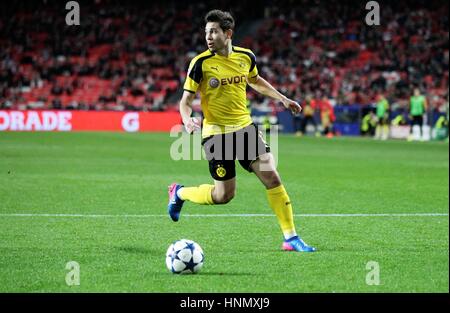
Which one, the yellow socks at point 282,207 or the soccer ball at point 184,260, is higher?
the yellow socks at point 282,207

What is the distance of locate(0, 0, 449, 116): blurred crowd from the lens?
131ft

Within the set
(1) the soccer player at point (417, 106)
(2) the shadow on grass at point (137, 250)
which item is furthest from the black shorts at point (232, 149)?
(1) the soccer player at point (417, 106)

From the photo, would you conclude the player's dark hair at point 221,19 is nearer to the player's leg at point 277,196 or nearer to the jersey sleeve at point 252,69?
the jersey sleeve at point 252,69

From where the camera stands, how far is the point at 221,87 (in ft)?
26.2

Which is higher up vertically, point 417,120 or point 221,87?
point 221,87

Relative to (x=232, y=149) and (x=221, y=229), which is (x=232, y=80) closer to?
(x=232, y=149)

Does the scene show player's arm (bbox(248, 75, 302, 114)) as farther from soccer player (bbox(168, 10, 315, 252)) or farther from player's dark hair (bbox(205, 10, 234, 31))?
player's dark hair (bbox(205, 10, 234, 31))

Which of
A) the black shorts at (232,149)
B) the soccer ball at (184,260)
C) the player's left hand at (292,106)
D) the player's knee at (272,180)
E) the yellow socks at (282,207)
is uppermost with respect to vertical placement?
the player's left hand at (292,106)

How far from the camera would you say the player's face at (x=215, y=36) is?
772 centimetres

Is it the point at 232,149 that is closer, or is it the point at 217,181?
the point at 232,149

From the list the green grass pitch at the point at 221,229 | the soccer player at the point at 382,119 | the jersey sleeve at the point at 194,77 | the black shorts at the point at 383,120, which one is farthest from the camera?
the black shorts at the point at 383,120

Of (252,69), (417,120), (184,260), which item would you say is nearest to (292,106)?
(252,69)

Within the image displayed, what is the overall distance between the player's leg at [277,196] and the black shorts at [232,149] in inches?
2.9

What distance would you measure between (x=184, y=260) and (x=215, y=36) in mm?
2292
